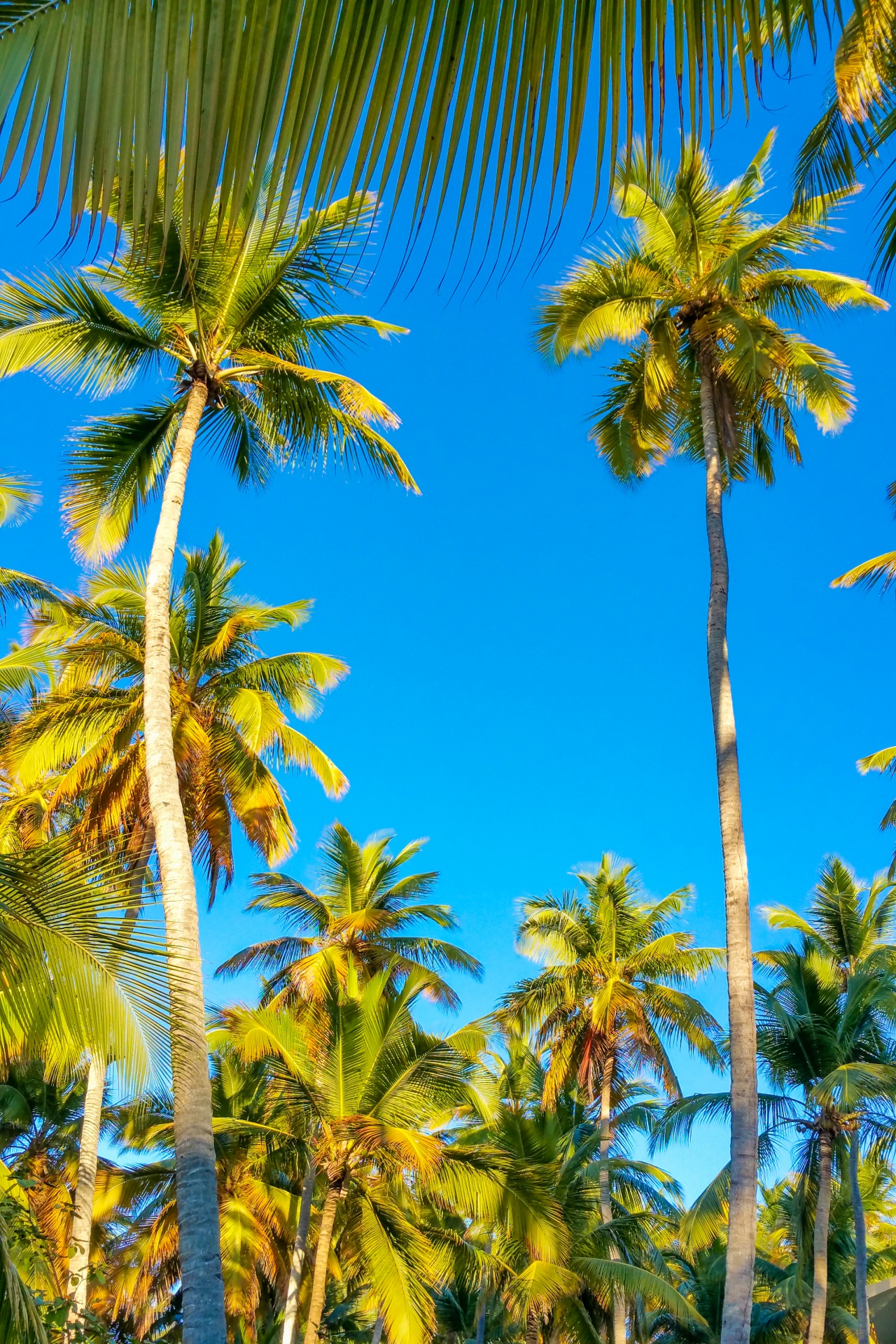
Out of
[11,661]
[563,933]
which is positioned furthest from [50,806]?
[563,933]

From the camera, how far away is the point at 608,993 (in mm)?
24234

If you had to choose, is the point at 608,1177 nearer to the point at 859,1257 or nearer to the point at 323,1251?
the point at 859,1257

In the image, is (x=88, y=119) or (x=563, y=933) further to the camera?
(x=563, y=933)

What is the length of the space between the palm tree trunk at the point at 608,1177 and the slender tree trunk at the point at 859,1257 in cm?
433

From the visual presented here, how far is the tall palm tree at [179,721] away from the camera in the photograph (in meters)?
15.0

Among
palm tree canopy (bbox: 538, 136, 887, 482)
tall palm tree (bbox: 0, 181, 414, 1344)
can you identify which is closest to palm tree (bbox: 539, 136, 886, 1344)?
palm tree canopy (bbox: 538, 136, 887, 482)

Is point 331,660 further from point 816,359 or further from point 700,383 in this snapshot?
point 816,359

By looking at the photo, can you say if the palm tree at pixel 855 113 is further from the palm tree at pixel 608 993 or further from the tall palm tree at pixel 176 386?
the palm tree at pixel 608 993

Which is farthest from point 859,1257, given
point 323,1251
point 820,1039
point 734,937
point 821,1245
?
point 734,937

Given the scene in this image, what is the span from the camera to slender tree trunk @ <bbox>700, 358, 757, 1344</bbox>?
1104cm

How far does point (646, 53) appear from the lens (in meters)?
1.17

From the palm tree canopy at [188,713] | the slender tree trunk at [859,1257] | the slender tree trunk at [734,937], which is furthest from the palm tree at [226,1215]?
the slender tree trunk at [859,1257]

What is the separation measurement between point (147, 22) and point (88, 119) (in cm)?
12

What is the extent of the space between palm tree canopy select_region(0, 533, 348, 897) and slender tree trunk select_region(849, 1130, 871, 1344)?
1370 centimetres
